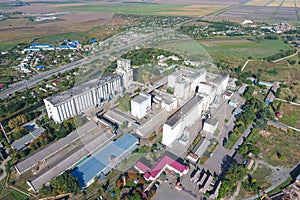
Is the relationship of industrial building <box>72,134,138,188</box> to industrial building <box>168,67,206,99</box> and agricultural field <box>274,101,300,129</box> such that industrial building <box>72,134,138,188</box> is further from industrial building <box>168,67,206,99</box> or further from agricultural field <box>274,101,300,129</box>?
agricultural field <box>274,101,300,129</box>

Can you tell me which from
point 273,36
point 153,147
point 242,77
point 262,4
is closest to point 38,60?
point 153,147

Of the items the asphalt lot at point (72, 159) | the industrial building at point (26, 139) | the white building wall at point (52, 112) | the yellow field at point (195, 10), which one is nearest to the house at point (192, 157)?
the asphalt lot at point (72, 159)

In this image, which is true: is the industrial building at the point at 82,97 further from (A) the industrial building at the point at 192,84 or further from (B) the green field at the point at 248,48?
(B) the green field at the point at 248,48

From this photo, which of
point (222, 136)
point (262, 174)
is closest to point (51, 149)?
point (222, 136)

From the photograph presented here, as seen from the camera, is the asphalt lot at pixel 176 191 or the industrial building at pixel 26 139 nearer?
the asphalt lot at pixel 176 191

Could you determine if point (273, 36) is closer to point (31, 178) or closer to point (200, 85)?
point (200, 85)

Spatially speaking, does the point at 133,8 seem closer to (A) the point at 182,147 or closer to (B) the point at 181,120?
(B) the point at 181,120
